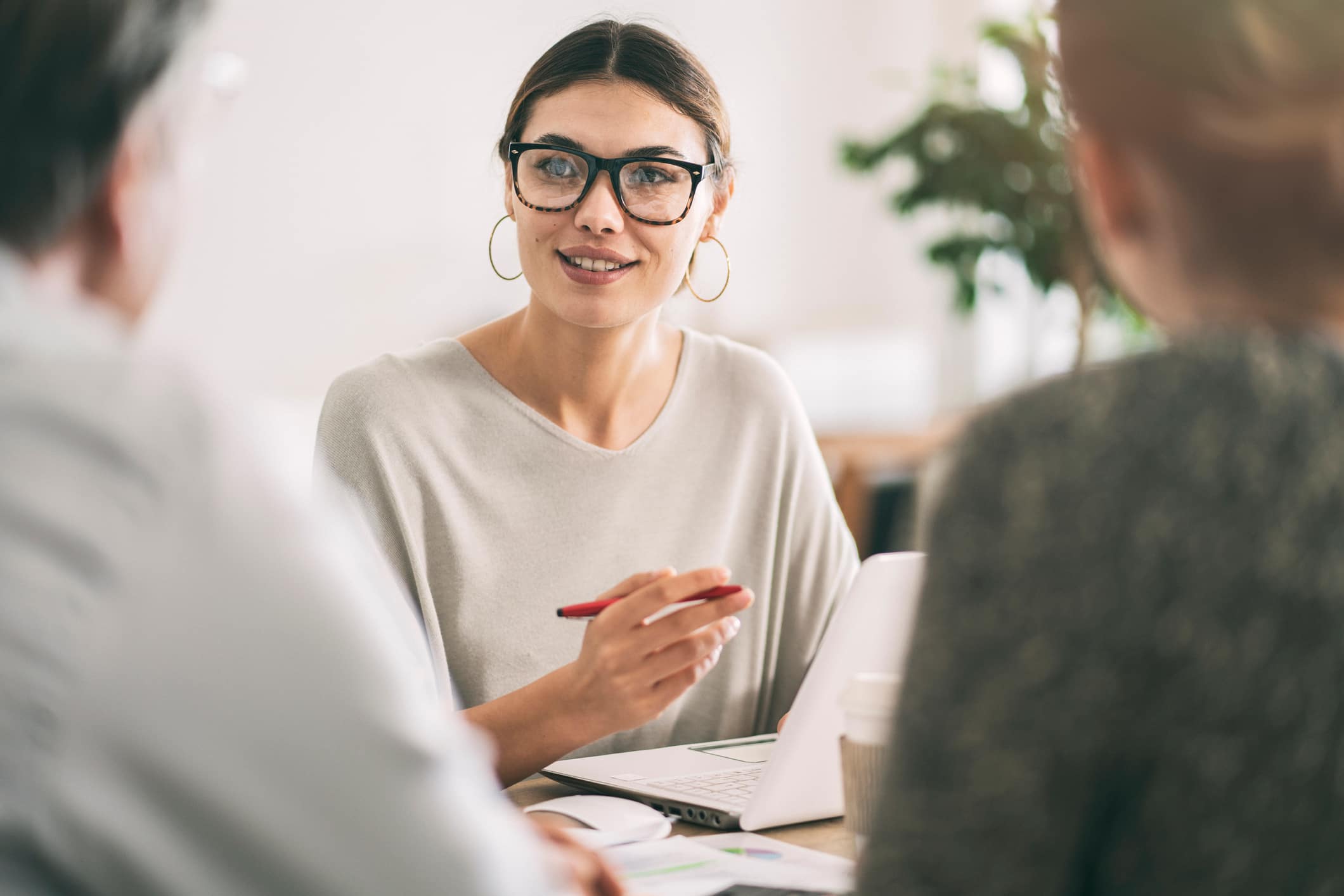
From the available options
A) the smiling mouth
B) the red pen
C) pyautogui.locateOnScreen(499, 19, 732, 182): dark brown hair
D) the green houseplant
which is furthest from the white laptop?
the green houseplant

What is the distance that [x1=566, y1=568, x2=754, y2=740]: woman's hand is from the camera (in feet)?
3.99

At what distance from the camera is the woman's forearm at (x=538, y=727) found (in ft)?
4.34

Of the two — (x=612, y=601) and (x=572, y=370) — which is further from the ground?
(x=572, y=370)

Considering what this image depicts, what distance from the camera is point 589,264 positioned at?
1.69 meters

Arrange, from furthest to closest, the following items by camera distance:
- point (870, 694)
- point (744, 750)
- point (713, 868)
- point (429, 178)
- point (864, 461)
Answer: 1. point (429, 178)
2. point (864, 461)
3. point (744, 750)
4. point (713, 868)
5. point (870, 694)

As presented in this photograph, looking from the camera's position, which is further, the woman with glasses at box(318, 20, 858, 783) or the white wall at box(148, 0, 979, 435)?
the white wall at box(148, 0, 979, 435)

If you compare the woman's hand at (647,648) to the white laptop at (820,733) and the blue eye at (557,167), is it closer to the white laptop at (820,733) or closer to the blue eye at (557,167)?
the white laptop at (820,733)

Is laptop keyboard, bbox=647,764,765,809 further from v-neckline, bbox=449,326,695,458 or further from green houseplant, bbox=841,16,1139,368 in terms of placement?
green houseplant, bbox=841,16,1139,368

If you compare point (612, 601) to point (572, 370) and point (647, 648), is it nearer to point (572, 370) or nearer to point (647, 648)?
point (647, 648)

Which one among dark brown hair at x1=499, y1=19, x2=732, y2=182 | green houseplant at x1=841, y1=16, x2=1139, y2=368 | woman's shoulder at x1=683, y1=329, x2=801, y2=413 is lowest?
woman's shoulder at x1=683, y1=329, x2=801, y2=413

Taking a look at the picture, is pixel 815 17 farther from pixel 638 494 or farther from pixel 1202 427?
pixel 1202 427

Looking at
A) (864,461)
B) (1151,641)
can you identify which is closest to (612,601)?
(1151,641)

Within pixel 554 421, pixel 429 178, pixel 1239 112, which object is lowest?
pixel 554 421

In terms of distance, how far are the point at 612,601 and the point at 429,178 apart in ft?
10.6
